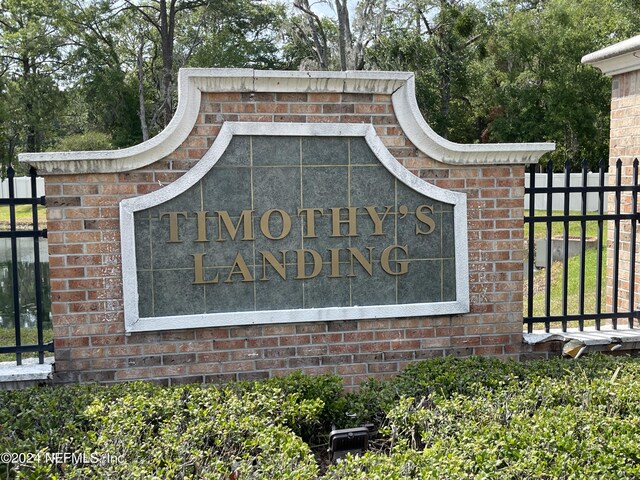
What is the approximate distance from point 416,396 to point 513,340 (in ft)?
4.86

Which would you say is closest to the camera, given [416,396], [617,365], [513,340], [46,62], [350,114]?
[416,396]

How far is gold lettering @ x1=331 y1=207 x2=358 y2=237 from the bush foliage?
1.05 m

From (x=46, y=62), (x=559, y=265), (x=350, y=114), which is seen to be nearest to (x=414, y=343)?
(x=350, y=114)

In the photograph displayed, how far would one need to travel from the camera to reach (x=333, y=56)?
2877 cm

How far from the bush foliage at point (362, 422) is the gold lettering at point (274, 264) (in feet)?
2.66

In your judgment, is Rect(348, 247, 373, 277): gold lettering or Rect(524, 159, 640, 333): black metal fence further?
Rect(524, 159, 640, 333): black metal fence

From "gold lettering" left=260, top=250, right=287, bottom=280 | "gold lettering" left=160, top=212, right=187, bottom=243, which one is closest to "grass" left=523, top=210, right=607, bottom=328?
"gold lettering" left=260, top=250, right=287, bottom=280

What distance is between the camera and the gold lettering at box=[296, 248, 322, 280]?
4609 mm

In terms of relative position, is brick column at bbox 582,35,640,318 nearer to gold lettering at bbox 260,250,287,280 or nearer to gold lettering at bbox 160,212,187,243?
gold lettering at bbox 260,250,287,280

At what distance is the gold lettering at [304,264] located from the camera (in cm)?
461

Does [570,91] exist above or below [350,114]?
above

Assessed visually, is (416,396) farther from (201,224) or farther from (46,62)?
(46,62)

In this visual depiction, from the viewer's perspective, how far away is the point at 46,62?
30.0 m

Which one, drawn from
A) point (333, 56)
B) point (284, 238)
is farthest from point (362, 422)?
point (333, 56)
